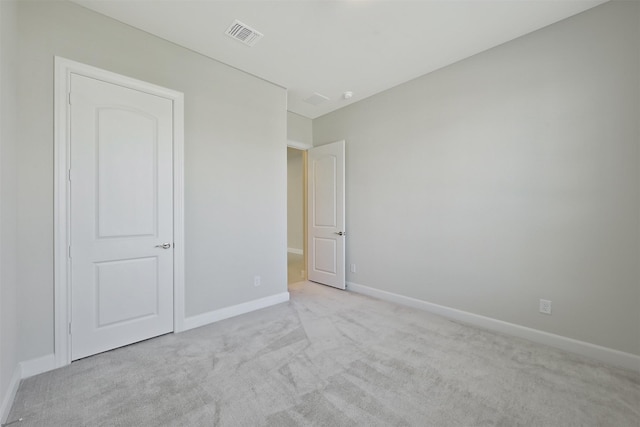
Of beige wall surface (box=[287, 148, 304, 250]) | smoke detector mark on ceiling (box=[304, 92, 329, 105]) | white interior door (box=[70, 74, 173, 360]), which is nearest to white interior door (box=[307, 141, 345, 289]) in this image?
smoke detector mark on ceiling (box=[304, 92, 329, 105])

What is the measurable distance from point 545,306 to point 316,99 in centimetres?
358

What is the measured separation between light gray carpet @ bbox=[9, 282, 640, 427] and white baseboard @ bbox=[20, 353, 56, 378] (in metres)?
0.06

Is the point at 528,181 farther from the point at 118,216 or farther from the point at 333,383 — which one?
the point at 118,216

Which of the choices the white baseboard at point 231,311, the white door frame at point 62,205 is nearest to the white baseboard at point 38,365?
the white door frame at point 62,205

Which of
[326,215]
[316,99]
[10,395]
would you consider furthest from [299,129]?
[10,395]

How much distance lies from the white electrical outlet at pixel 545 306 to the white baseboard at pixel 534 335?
19 centimetres

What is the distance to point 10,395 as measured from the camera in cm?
167

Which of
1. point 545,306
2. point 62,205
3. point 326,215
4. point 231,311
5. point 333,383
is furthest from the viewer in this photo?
point 326,215

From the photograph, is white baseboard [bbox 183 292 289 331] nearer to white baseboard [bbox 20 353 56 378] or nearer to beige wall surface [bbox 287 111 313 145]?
white baseboard [bbox 20 353 56 378]

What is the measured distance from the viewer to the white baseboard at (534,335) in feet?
6.91

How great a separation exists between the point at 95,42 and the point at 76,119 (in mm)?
688

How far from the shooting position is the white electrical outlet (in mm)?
2437

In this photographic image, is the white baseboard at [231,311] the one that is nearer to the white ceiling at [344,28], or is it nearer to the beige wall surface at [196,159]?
the beige wall surface at [196,159]

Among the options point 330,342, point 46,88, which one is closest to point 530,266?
point 330,342
